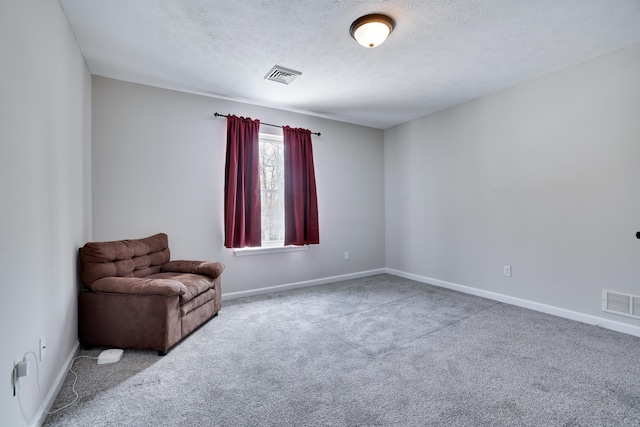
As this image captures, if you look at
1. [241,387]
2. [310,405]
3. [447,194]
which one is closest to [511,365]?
[310,405]

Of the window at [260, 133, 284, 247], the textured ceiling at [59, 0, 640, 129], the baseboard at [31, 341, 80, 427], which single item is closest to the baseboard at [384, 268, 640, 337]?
the window at [260, 133, 284, 247]

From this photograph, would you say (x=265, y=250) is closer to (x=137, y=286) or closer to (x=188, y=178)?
(x=188, y=178)

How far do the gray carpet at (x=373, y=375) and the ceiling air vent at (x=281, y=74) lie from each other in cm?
255

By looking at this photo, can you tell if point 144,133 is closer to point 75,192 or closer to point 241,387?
point 75,192

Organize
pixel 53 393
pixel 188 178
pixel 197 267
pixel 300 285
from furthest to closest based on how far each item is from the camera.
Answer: pixel 300 285
pixel 188 178
pixel 197 267
pixel 53 393

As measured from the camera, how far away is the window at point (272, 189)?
425 cm

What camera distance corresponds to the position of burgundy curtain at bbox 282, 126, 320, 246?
428 cm

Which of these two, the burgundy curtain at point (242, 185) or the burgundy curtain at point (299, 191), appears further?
the burgundy curtain at point (299, 191)

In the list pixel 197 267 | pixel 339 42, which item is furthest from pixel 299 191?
pixel 339 42

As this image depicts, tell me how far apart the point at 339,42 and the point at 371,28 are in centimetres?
40

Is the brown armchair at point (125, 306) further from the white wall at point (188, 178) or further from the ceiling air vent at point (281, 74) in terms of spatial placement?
→ the ceiling air vent at point (281, 74)

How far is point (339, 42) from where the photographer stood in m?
2.63

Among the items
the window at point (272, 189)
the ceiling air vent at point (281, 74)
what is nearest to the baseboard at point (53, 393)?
the window at point (272, 189)

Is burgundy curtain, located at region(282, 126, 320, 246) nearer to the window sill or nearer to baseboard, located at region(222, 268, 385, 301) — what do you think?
the window sill
